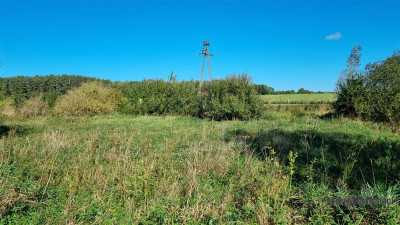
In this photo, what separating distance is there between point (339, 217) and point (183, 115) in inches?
604

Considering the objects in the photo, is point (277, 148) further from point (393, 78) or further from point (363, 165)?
point (393, 78)

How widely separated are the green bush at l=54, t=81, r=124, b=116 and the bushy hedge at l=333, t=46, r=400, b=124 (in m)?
17.8

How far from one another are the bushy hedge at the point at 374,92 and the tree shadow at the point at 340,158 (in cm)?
628

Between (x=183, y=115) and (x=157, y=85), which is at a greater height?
(x=157, y=85)

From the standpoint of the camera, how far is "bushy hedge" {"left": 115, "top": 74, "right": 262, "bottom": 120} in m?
15.0

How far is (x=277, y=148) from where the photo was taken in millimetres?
6395

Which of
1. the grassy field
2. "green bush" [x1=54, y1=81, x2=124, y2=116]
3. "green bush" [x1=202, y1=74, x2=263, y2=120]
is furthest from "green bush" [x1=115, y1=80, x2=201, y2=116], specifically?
the grassy field

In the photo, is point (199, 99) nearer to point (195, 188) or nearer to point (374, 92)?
point (374, 92)

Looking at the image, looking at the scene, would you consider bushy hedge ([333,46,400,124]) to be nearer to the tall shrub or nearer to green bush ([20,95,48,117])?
the tall shrub

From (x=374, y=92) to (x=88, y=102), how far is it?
1977cm

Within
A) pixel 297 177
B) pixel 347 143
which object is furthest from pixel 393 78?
pixel 297 177

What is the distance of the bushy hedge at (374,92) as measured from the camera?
475 inches

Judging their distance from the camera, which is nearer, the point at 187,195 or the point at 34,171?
the point at 187,195

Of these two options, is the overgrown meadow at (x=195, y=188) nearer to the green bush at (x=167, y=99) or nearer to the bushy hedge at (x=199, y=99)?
the bushy hedge at (x=199, y=99)
